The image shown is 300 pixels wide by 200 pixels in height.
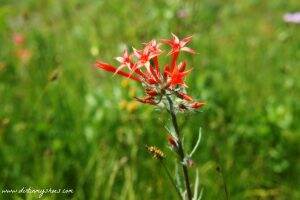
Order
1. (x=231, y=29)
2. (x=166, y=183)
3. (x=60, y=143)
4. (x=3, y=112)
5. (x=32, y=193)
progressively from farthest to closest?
(x=231, y=29) → (x=3, y=112) → (x=60, y=143) → (x=166, y=183) → (x=32, y=193)

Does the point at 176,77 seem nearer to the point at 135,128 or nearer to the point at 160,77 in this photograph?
the point at 160,77

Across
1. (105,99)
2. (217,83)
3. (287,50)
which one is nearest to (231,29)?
(287,50)

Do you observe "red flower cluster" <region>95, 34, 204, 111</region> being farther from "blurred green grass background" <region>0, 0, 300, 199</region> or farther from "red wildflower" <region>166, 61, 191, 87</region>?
"blurred green grass background" <region>0, 0, 300, 199</region>

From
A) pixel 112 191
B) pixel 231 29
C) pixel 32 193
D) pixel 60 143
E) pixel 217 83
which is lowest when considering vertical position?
pixel 32 193

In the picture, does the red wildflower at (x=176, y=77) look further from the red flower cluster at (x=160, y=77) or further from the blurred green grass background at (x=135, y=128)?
the blurred green grass background at (x=135, y=128)

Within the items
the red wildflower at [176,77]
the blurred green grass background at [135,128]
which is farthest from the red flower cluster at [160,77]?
the blurred green grass background at [135,128]

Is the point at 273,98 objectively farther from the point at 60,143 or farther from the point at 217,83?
the point at 60,143

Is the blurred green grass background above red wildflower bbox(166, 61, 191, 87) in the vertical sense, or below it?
above

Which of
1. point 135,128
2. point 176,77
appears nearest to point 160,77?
point 176,77

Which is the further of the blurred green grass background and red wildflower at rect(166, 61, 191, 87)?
the blurred green grass background

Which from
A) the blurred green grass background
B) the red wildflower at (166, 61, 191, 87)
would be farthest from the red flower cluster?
the blurred green grass background

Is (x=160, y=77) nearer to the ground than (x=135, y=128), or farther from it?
nearer to the ground
